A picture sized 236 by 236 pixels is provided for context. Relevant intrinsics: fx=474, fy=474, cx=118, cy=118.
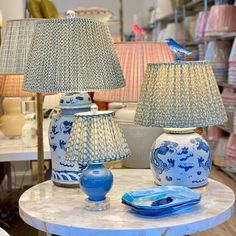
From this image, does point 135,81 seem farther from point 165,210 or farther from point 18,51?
point 165,210

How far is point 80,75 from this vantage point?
1.50 metres

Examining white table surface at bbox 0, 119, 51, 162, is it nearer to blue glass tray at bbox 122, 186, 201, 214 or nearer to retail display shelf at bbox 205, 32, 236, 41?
blue glass tray at bbox 122, 186, 201, 214

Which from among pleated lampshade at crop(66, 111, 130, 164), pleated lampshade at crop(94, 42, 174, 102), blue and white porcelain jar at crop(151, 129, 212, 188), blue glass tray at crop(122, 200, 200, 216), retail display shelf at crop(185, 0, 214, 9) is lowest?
blue glass tray at crop(122, 200, 200, 216)

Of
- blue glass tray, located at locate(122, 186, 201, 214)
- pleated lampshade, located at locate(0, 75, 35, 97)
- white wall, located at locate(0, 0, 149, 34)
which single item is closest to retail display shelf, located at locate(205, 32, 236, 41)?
white wall, located at locate(0, 0, 149, 34)

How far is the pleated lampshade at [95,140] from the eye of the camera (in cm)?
137

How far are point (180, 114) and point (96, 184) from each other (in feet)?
1.14

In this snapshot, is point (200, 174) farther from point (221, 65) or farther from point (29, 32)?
point (221, 65)

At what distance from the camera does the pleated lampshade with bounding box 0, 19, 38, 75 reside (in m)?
2.03

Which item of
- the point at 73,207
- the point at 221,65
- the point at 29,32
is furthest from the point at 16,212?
the point at 221,65

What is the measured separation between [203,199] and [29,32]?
1.10m

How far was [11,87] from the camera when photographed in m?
2.55

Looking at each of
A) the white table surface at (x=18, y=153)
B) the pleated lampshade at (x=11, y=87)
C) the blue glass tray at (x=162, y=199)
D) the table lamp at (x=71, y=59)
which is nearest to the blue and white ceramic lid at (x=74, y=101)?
the table lamp at (x=71, y=59)

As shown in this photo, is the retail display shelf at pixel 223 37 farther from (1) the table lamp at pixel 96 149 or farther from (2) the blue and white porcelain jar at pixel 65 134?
(1) the table lamp at pixel 96 149

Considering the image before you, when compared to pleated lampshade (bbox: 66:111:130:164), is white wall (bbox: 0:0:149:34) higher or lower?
higher
